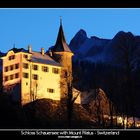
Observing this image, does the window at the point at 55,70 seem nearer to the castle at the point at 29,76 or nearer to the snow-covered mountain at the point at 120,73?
the castle at the point at 29,76

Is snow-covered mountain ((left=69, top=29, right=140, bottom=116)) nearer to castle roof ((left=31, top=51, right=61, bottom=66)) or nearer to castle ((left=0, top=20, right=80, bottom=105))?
castle ((left=0, top=20, right=80, bottom=105))

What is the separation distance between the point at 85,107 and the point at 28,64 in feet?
15.3

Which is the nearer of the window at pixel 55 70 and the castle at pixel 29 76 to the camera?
the castle at pixel 29 76

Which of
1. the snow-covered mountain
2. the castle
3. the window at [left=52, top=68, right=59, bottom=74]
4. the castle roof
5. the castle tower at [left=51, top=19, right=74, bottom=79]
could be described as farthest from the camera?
the castle tower at [left=51, top=19, right=74, bottom=79]

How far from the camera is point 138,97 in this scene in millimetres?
18484
